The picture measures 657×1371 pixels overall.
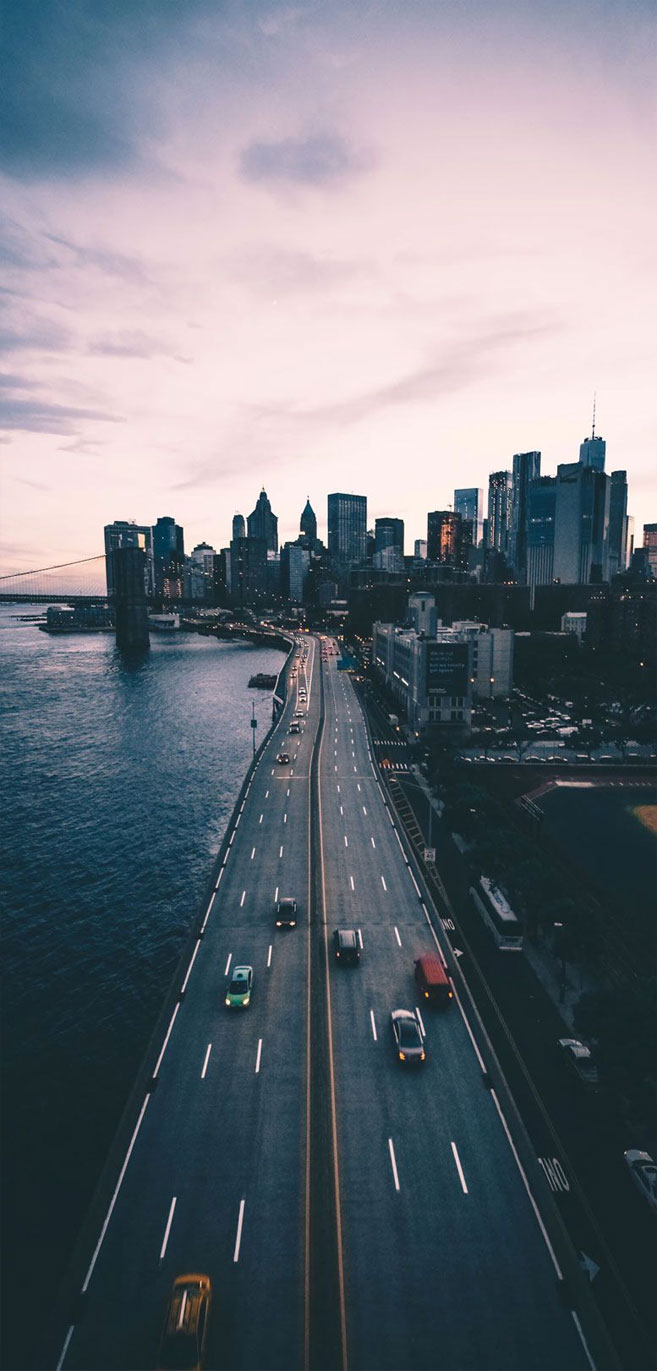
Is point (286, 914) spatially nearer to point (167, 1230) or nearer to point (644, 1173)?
point (167, 1230)

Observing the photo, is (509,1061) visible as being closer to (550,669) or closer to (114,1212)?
(114,1212)

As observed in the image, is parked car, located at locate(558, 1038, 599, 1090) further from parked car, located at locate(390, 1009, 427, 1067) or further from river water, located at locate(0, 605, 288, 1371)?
river water, located at locate(0, 605, 288, 1371)

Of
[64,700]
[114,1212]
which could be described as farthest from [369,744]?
[64,700]

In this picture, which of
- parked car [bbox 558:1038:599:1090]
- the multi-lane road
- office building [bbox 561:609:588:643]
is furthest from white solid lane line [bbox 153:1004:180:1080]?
office building [bbox 561:609:588:643]

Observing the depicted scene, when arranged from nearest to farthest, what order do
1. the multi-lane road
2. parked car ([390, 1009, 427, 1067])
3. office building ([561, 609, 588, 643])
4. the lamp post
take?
the multi-lane road
parked car ([390, 1009, 427, 1067])
the lamp post
office building ([561, 609, 588, 643])

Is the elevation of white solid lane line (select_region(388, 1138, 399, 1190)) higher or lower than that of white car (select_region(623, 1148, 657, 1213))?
higher

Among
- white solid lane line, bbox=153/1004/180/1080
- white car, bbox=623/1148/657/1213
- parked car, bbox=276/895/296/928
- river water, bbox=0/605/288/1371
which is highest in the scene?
parked car, bbox=276/895/296/928

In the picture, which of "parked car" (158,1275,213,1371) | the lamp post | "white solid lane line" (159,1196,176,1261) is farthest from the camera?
the lamp post

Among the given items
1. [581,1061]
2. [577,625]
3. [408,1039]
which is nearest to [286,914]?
[408,1039]
